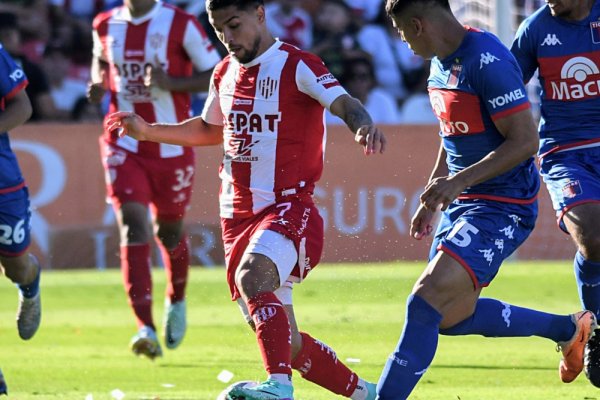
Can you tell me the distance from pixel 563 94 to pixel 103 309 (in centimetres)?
646

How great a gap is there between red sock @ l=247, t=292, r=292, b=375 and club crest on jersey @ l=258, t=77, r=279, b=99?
111 cm

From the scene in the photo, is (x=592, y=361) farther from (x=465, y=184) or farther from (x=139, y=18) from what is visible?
(x=139, y=18)

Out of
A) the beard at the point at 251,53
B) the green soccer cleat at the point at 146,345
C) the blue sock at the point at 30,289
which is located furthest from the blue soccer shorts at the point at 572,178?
the blue sock at the point at 30,289

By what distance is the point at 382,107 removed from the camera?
18.0 metres

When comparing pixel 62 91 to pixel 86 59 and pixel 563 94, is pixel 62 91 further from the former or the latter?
pixel 563 94

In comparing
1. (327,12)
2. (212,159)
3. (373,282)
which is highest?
(327,12)

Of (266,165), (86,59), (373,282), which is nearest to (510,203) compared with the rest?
(266,165)

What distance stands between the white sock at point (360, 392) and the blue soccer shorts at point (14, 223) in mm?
3004

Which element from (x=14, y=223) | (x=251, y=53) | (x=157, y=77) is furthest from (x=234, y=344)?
(x=251, y=53)

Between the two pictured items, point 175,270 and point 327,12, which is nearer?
point 175,270

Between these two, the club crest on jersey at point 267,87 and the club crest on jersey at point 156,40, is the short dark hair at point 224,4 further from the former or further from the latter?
the club crest on jersey at point 156,40

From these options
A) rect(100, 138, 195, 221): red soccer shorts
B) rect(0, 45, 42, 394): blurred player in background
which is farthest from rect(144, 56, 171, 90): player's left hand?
rect(0, 45, 42, 394): blurred player in background

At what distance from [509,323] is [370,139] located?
142 centimetres

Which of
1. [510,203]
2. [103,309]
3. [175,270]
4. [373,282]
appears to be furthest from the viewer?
[373,282]
